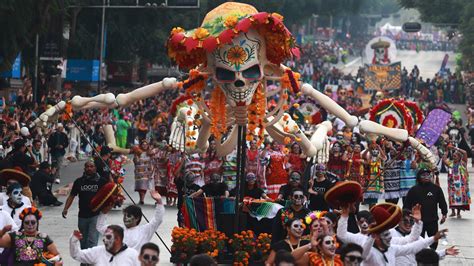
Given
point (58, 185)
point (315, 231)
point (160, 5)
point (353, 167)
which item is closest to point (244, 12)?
point (315, 231)

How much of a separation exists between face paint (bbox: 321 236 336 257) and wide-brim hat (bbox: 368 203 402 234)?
82cm

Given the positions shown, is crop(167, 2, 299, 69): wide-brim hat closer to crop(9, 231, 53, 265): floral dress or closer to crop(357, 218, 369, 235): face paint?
crop(357, 218, 369, 235): face paint

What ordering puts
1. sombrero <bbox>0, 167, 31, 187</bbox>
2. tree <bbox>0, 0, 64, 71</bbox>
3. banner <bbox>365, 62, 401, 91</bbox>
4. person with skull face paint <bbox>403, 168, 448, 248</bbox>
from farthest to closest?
banner <bbox>365, 62, 401, 91</bbox> → tree <bbox>0, 0, 64, 71</bbox> → person with skull face paint <bbox>403, 168, 448, 248</bbox> → sombrero <bbox>0, 167, 31, 187</bbox>

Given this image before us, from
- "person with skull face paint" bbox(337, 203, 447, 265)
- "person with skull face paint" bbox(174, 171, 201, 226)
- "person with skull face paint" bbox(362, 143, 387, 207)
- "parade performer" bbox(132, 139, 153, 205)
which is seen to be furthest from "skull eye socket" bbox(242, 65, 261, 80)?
"parade performer" bbox(132, 139, 153, 205)

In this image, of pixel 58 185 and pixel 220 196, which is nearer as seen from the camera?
pixel 220 196

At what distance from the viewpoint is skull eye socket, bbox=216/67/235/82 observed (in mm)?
18859

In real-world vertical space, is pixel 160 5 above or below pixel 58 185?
above

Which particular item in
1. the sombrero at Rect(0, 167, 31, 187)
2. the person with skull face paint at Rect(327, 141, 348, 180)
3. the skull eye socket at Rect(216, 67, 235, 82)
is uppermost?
the skull eye socket at Rect(216, 67, 235, 82)

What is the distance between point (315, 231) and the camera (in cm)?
1490

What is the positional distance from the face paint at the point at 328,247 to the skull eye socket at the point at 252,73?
4877 mm

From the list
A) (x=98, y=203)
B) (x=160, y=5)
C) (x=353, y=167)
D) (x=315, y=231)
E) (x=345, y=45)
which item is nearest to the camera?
(x=315, y=231)

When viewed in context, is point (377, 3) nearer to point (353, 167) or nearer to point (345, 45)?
point (345, 45)

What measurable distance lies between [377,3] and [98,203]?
13554cm

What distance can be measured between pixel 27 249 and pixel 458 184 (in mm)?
14153
